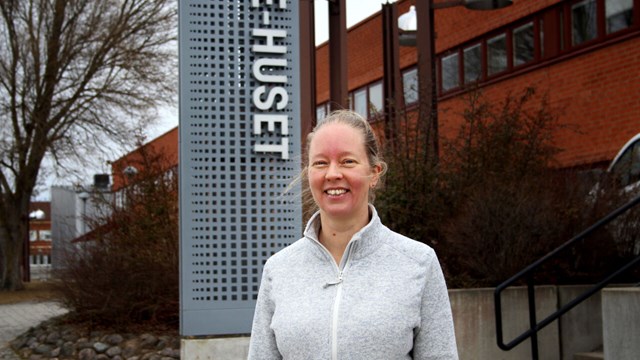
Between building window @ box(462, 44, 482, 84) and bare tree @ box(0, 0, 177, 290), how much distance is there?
38.4 feet

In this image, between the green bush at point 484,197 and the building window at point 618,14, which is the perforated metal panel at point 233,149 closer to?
the green bush at point 484,197

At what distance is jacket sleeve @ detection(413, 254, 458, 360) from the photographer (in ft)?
8.46

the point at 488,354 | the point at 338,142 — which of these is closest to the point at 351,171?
the point at 338,142

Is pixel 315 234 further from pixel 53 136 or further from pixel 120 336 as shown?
pixel 53 136

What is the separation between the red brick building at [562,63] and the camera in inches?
572

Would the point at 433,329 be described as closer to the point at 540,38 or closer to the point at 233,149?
the point at 233,149

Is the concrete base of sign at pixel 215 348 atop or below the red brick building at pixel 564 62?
below

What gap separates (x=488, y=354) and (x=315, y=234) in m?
6.08

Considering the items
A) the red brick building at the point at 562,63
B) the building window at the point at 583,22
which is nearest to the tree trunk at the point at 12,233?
the red brick building at the point at 562,63

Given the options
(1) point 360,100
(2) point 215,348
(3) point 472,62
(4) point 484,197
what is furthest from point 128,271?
(1) point 360,100

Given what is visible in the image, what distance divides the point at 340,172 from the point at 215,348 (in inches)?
283

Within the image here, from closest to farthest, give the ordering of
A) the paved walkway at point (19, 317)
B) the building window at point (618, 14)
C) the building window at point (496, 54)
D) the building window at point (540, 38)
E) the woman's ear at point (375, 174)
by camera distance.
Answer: the woman's ear at point (375, 174) → the paved walkway at point (19, 317) → the building window at point (618, 14) → the building window at point (540, 38) → the building window at point (496, 54)

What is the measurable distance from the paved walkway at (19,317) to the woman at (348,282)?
33.1ft

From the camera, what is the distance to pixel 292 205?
988 cm
